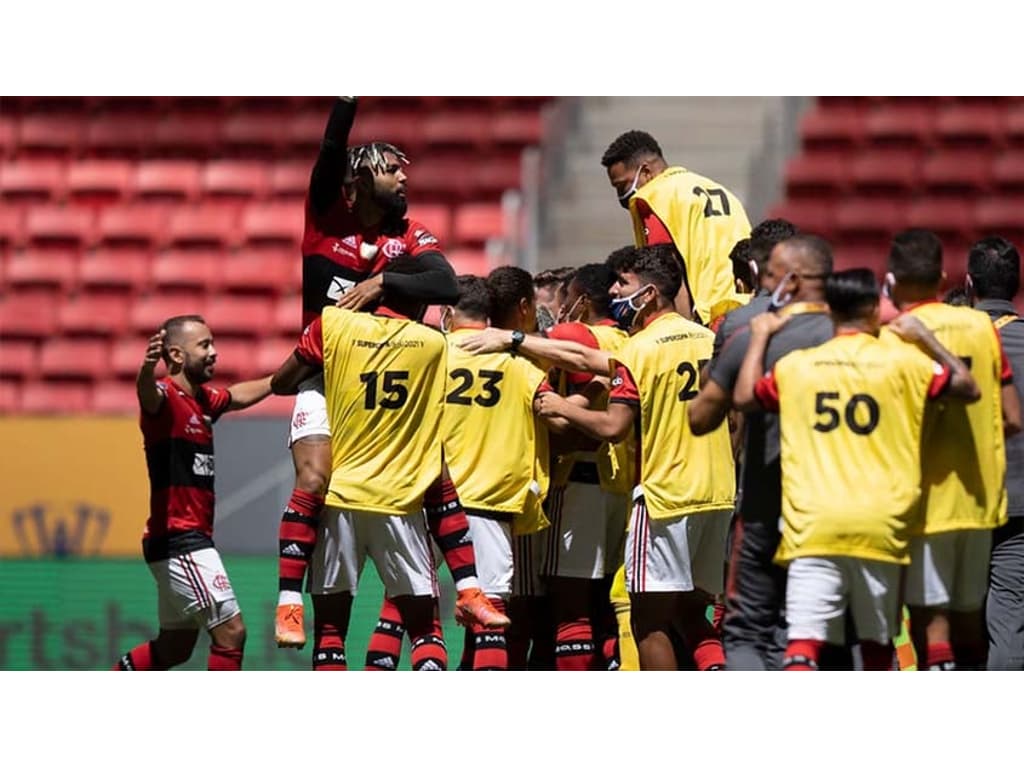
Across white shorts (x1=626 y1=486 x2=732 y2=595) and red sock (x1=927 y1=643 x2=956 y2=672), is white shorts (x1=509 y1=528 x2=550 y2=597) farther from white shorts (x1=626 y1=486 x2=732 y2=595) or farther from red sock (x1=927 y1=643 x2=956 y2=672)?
red sock (x1=927 y1=643 x2=956 y2=672)

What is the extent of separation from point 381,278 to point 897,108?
8945 millimetres

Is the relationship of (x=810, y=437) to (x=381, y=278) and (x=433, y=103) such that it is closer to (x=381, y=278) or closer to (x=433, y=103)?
(x=381, y=278)

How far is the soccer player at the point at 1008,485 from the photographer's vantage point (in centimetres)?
727

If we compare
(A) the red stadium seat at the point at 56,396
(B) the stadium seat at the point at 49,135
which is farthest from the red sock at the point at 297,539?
(B) the stadium seat at the point at 49,135

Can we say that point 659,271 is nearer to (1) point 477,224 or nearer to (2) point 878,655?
(2) point 878,655

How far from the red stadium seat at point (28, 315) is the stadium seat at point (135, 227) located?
743mm

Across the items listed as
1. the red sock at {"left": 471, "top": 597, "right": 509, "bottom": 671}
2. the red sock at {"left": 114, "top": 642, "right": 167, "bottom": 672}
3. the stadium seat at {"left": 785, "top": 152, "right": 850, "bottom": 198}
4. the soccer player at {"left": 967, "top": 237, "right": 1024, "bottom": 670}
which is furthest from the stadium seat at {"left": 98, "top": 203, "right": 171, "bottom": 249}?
the soccer player at {"left": 967, "top": 237, "right": 1024, "bottom": 670}

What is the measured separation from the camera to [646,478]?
7.24 metres

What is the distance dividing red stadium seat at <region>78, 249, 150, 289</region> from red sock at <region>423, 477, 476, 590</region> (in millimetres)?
7968

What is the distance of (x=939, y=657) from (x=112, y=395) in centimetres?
891

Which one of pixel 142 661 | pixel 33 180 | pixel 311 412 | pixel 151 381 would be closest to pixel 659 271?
pixel 311 412

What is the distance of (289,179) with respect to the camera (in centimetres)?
→ 1527

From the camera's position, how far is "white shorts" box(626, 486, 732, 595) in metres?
7.18

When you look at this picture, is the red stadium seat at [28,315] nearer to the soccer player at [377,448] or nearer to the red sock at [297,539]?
the soccer player at [377,448]
